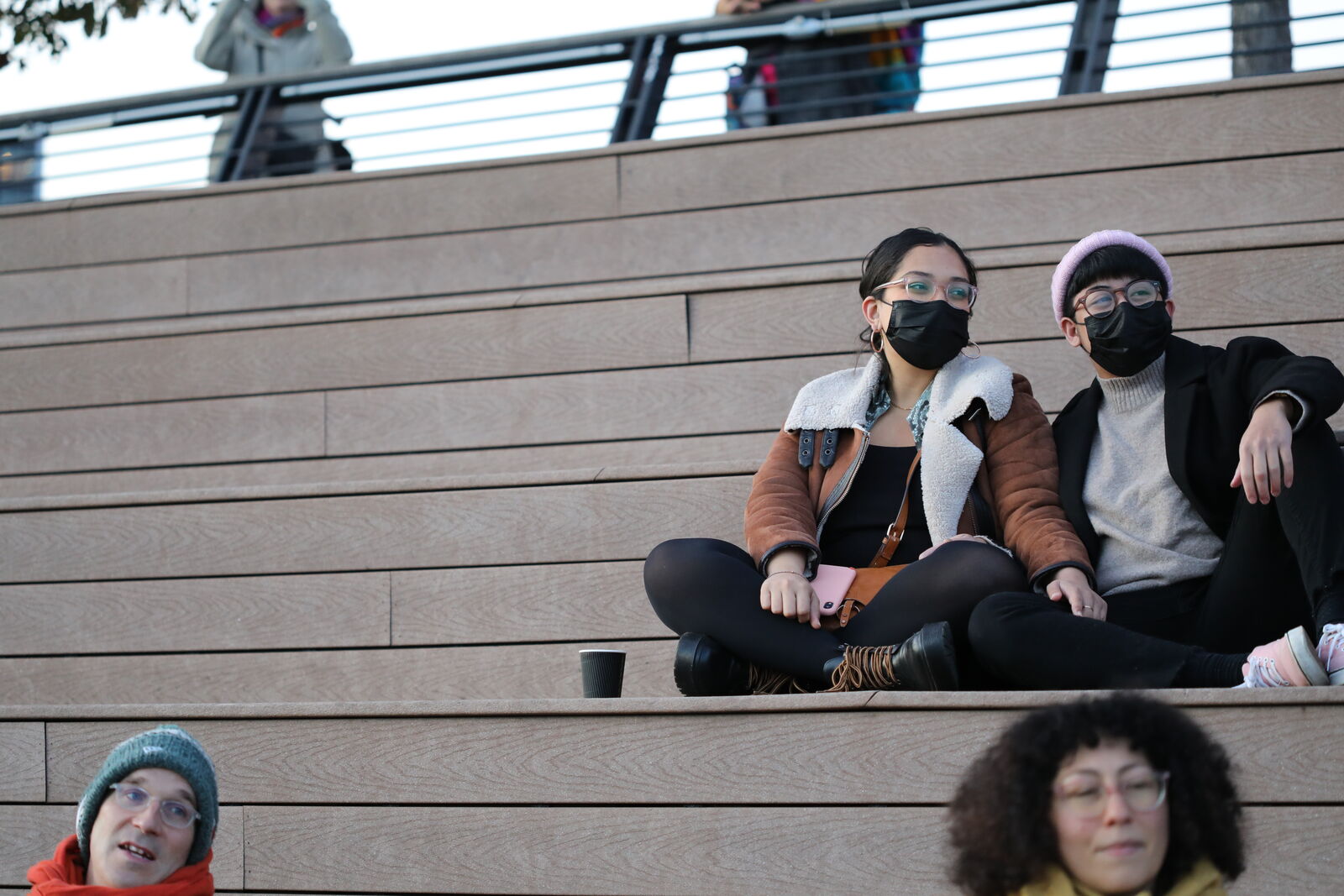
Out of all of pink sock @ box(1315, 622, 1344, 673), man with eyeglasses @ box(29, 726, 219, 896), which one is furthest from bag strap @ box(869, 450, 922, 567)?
man with eyeglasses @ box(29, 726, 219, 896)

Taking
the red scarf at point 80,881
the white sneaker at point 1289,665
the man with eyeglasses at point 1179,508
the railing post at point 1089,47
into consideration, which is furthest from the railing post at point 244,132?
the white sneaker at point 1289,665

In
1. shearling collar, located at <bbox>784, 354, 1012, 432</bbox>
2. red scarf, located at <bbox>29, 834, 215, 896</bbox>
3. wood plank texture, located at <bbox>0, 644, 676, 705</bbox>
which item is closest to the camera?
red scarf, located at <bbox>29, 834, 215, 896</bbox>

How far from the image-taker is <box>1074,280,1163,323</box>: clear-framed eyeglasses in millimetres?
2545

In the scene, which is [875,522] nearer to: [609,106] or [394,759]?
[394,759]

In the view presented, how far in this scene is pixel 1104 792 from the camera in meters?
1.39

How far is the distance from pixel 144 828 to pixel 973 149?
2578mm

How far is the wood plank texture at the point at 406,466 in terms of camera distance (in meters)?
3.35

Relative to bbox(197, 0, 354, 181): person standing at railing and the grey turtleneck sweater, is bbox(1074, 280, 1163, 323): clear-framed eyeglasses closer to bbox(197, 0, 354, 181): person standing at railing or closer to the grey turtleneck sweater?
the grey turtleneck sweater

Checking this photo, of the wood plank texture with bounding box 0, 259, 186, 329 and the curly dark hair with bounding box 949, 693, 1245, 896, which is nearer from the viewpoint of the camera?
the curly dark hair with bounding box 949, 693, 1245, 896

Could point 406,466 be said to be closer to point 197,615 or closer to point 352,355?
point 352,355

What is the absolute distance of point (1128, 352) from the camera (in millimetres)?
2529

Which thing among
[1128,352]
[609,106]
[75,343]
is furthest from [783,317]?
[75,343]

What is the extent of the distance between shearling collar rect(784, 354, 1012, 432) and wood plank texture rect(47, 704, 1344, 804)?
2.16ft

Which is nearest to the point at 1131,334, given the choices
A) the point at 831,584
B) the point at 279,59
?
the point at 831,584
